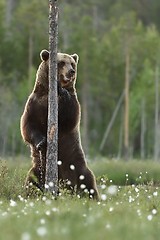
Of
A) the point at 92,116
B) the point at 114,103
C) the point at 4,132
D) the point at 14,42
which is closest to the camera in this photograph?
the point at 4,132

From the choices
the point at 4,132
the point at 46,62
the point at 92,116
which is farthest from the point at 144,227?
the point at 92,116

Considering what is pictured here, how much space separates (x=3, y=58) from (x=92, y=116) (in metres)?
13.1

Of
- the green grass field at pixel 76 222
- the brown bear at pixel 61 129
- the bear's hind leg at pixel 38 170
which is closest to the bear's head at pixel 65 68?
the brown bear at pixel 61 129

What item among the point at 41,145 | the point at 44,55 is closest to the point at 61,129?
the point at 41,145

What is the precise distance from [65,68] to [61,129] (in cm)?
94

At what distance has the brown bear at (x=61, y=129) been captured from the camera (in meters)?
10.2

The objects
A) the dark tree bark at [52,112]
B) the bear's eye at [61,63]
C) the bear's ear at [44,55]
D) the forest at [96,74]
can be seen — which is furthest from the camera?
the forest at [96,74]

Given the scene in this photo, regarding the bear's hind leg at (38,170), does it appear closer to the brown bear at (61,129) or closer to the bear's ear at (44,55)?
the brown bear at (61,129)

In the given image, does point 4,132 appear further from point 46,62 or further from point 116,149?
point 46,62

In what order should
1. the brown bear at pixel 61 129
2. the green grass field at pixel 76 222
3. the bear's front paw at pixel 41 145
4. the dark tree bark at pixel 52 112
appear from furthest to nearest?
the brown bear at pixel 61 129, the bear's front paw at pixel 41 145, the dark tree bark at pixel 52 112, the green grass field at pixel 76 222

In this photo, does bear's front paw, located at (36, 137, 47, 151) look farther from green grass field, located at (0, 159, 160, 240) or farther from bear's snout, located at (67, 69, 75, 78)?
green grass field, located at (0, 159, 160, 240)

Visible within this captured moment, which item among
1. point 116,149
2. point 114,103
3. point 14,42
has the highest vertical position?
point 14,42

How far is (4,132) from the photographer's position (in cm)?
4050

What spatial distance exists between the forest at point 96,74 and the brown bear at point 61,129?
28.0 m
